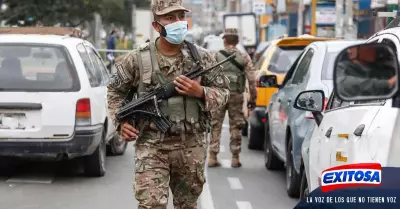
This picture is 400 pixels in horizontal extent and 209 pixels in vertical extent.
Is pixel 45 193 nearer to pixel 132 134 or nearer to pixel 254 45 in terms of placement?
pixel 132 134

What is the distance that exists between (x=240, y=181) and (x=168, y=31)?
201 inches

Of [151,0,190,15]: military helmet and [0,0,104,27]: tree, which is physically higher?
[151,0,190,15]: military helmet

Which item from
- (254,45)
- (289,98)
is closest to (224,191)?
(289,98)

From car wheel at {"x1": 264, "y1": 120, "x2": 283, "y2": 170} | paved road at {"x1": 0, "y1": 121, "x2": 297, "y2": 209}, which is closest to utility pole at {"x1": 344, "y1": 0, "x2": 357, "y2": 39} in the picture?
paved road at {"x1": 0, "y1": 121, "x2": 297, "y2": 209}

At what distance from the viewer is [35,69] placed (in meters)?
9.13

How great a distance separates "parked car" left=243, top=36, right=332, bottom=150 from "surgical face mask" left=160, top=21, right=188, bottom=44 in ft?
24.1

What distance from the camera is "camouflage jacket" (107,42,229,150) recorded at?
511cm

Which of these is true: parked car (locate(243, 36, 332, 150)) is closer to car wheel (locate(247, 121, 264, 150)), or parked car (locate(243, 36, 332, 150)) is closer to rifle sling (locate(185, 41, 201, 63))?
car wheel (locate(247, 121, 264, 150))

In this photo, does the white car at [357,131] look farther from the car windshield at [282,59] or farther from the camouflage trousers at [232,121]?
the car windshield at [282,59]

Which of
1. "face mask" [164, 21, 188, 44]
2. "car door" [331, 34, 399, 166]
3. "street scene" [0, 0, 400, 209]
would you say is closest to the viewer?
"street scene" [0, 0, 400, 209]

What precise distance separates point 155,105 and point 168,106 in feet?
0.39

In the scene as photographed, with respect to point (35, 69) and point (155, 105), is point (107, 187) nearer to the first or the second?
point (35, 69)

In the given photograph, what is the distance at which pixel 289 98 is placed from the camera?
9.16m

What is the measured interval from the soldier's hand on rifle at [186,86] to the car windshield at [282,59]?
763 centimetres
